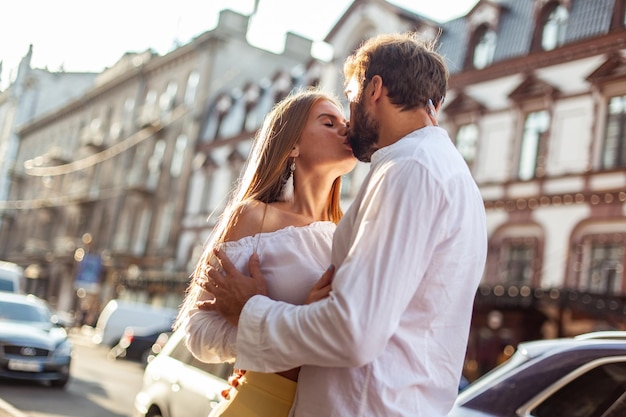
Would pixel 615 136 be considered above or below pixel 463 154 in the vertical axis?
above

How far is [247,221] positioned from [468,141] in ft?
75.2

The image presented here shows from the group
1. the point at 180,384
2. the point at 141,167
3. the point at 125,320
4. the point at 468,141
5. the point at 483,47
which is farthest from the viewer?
the point at 141,167

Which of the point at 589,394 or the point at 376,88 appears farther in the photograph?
the point at 589,394

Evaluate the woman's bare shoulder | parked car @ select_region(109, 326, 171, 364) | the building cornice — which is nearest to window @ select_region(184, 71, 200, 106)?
the building cornice

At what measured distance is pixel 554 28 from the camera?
77.5ft

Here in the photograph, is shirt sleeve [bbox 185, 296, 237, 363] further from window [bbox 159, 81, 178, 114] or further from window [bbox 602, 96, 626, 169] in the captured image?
window [bbox 159, 81, 178, 114]

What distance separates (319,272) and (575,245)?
1980cm

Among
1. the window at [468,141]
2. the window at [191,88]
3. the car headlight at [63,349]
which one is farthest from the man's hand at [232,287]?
the window at [191,88]

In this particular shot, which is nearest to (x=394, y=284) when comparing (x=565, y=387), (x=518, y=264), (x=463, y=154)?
(x=565, y=387)

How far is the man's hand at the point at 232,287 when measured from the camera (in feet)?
8.74

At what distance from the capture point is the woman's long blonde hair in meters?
3.17

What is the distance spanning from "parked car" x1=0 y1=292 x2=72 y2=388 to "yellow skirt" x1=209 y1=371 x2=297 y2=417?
1129 cm

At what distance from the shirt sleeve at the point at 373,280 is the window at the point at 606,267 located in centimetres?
1902

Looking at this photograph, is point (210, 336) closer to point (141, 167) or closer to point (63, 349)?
point (63, 349)
